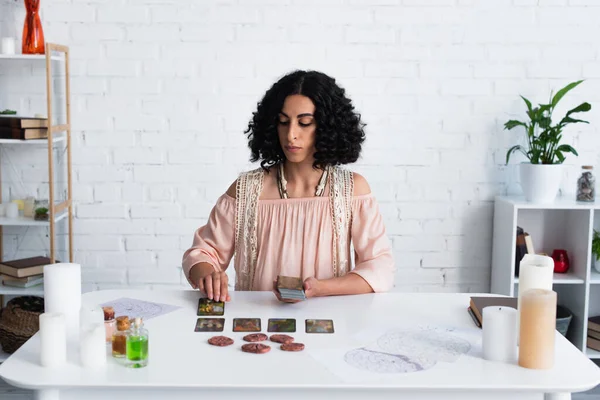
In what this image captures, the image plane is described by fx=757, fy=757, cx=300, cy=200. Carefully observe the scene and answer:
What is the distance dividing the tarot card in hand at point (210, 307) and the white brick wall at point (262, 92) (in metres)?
1.57

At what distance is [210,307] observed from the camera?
2018 mm

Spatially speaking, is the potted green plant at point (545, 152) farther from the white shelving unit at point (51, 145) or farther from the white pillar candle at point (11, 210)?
the white pillar candle at point (11, 210)

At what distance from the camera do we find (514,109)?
11.8ft

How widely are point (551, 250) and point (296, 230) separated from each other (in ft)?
6.01

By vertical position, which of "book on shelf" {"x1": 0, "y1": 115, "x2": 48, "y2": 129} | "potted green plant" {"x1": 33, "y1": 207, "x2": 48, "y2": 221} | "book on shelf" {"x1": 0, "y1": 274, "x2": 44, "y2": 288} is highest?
"book on shelf" {"x1": 0, "y1": 115, "x2": 48, "y2": 129}

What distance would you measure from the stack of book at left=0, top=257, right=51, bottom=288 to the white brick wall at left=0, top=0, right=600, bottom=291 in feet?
0.78

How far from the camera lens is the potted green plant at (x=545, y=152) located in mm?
3379

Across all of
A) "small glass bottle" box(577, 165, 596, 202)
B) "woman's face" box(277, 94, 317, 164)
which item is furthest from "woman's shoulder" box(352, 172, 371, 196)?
"small glass bottle" box(577, 165, 596, 202)

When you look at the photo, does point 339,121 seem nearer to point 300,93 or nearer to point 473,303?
point 300,93

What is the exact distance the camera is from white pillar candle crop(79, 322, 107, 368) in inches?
61.5

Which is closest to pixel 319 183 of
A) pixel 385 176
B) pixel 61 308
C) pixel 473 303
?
pixel 473 303

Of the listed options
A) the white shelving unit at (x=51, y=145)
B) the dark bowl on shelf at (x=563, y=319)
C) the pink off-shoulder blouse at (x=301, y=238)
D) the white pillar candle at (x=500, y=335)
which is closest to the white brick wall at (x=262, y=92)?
the white shelving unit at (x=51, y=145)

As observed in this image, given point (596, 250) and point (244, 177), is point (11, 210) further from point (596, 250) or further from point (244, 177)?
point (596, 250)

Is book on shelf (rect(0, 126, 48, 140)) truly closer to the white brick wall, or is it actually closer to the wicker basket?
the white brick wall
